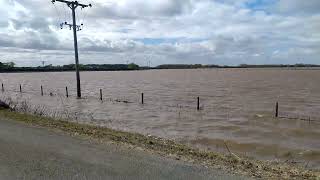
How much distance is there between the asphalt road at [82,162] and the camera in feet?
23.5

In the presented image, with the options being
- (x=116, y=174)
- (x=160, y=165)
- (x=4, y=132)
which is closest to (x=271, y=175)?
(x=160, y=165)

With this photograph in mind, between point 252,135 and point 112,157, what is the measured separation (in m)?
11.0

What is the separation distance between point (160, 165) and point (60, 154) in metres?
2.20

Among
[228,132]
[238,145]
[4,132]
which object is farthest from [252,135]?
[4,132]

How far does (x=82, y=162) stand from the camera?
316 inches

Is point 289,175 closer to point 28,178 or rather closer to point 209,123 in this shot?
point 28,178

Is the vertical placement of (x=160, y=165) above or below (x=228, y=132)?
above

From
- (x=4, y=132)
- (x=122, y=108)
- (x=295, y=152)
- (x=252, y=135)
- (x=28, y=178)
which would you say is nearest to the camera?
(x=28, y=178)

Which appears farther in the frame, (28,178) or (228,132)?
(228,132)

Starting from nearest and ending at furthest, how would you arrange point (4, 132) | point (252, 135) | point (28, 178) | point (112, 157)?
1. point (28, 178)
2. point (112, 157)
3. point (4, 132)
4. point (252, 135)

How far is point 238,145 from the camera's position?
52.4ft

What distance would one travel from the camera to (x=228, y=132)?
19.0 meters

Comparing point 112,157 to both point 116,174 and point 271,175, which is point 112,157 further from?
point 271,175

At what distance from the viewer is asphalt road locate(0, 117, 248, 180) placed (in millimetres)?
7178
